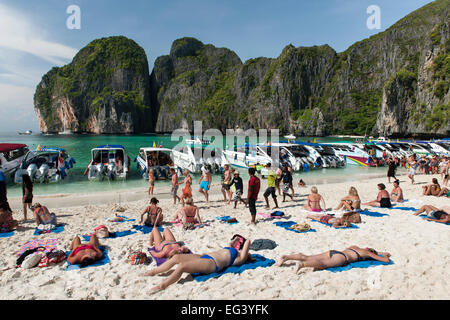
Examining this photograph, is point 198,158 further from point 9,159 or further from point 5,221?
point 5,221

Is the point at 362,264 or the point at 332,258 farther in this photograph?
the point at 362,264

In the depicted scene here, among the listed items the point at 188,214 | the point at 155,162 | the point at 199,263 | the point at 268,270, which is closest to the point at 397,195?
the point at 268,270

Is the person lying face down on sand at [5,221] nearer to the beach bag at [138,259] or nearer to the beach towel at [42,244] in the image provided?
the beach towel at [42,244]

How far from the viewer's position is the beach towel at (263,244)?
5.71 m

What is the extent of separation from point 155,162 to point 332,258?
14.8 metres

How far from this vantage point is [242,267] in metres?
4.72

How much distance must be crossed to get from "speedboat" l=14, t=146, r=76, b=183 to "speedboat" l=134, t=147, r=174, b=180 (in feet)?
15.8

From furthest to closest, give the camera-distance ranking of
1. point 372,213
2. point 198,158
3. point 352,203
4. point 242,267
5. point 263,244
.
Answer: point 198,158 → point 352,203 → point 372,213 → point 263,244 → point 242,267

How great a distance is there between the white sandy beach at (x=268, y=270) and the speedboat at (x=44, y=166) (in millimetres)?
8293

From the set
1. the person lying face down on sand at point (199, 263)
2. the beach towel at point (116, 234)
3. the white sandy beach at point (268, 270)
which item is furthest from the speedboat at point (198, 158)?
the person lying face down on sand at point (199, 263)

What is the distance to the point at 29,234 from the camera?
674 centimetres

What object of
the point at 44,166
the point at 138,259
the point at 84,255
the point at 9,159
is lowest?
the point at 138,259

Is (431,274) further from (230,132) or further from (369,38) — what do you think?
(369,38)

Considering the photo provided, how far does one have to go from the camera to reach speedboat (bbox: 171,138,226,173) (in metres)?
18.4
